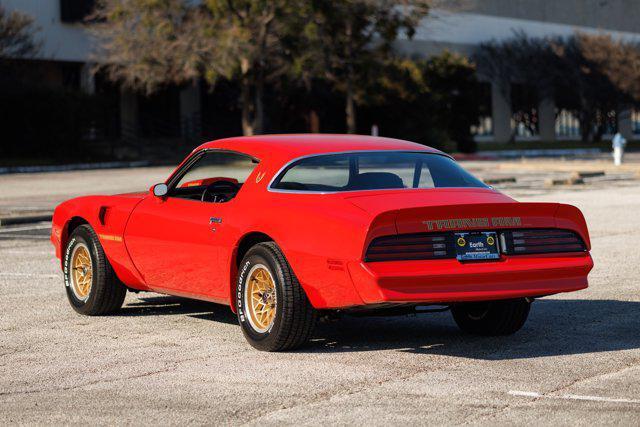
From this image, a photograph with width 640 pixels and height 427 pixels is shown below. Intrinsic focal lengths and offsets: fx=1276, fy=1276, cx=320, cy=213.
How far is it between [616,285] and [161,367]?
5.06 meters

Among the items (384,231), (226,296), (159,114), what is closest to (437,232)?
(384,231)

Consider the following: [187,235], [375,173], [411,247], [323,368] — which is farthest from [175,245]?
[411,247]

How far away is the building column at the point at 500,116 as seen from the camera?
79.3m

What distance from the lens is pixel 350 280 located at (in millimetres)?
7605

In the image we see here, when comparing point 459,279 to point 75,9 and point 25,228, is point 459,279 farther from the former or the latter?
point 75,9

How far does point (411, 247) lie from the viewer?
7.64 meters

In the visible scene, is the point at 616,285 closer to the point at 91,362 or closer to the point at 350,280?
the point at 350,280

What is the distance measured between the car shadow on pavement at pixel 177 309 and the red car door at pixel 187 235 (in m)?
0.62

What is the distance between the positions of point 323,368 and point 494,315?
1583 mm

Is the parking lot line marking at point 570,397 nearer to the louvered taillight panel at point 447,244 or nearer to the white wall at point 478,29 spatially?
the louvered taillight panel at point 447,244

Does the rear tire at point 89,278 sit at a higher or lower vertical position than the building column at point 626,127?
higher

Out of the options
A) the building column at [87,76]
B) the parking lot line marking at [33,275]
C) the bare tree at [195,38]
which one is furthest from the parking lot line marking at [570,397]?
the building column at [87,76]

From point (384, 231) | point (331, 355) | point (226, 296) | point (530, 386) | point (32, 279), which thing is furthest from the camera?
point (32, 279)

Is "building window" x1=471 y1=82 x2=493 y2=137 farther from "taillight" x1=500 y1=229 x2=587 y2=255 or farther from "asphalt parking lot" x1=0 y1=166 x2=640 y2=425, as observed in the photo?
"taillight" x1=500 y1=229 x2=587 y2=255
